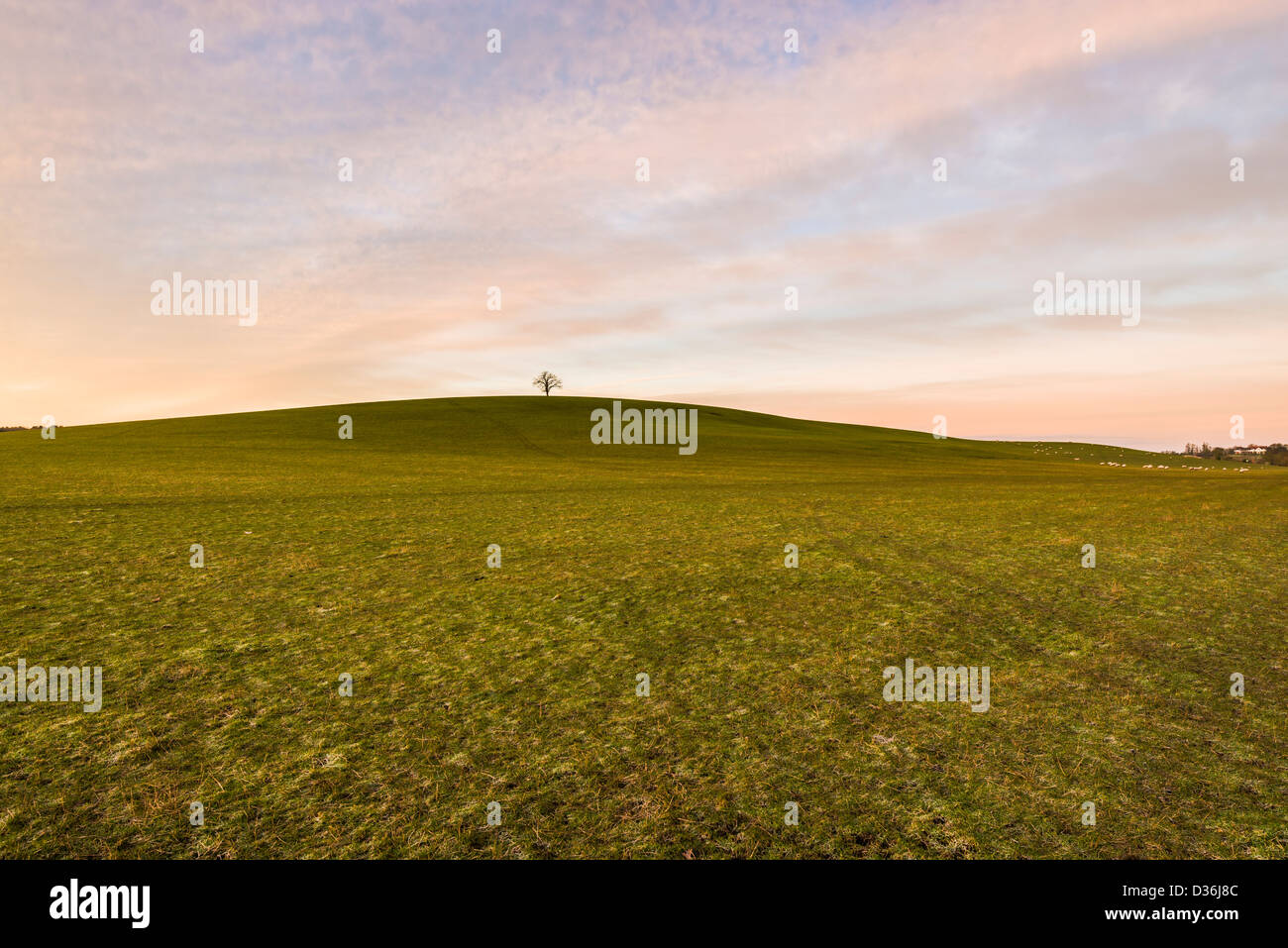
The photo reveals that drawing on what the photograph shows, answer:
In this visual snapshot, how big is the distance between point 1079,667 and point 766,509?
1549 cm

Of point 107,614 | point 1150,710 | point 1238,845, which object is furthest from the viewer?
point 107,614

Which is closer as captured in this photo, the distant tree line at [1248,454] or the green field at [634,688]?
the green field at [634,688]

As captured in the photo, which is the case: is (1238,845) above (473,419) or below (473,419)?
below

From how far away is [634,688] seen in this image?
23.5ft

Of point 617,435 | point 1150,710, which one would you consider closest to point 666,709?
point 1150,710

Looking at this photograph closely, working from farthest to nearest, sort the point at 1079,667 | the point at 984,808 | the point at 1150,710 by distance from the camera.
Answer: the point at 1079,667 → the point at 1150,710 → the point at 984,808

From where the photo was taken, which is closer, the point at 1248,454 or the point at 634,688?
the point at 634,688

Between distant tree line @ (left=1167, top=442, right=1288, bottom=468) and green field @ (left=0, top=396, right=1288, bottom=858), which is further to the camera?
distant tree line @ (left=1167, top=442, right=1288, bottom=468)

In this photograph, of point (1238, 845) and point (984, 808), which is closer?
point (1238, 845)

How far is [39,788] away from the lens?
5.00m

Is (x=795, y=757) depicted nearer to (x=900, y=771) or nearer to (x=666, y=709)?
(x=900, y=771)

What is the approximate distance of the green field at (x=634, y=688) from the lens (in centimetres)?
463

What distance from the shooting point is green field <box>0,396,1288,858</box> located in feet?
15.2
